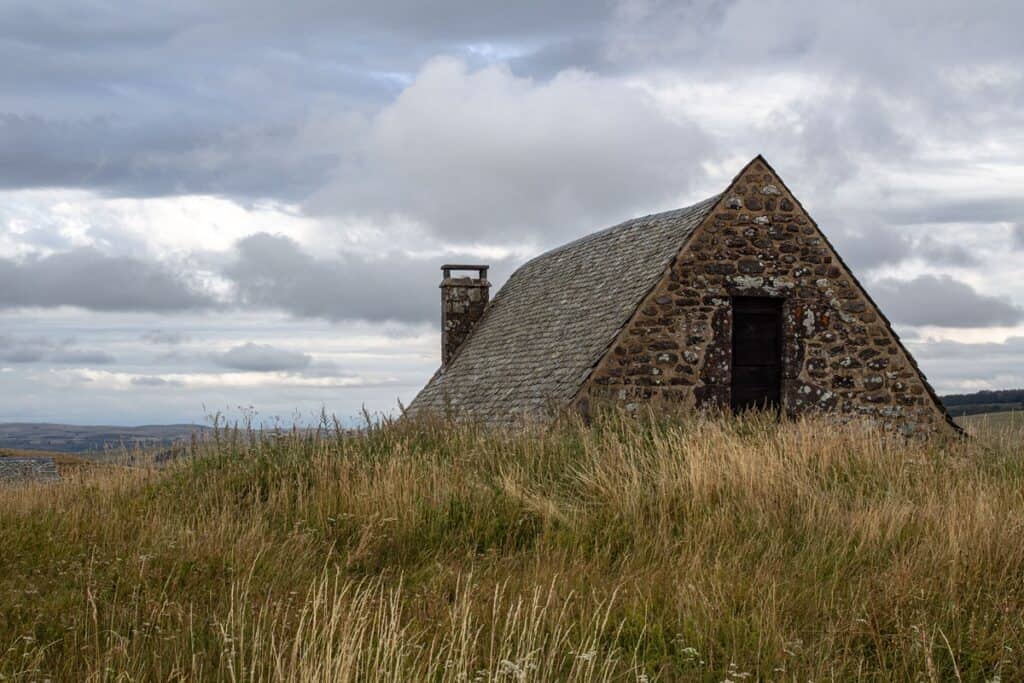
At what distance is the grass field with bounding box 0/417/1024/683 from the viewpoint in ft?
16.3

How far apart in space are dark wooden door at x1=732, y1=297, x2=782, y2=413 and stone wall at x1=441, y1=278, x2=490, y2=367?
9.59 metres

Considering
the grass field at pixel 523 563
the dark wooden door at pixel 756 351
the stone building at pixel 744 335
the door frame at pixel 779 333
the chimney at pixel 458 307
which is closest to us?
the grass field at pixel 523 563

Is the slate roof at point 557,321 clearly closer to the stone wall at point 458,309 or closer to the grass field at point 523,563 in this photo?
the stone wall at point 458,309

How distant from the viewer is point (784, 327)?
605 inches

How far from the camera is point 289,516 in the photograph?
815 cm

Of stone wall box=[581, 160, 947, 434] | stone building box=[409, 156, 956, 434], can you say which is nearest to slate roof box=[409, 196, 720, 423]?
stone building box=[409, 156, 956, 434]

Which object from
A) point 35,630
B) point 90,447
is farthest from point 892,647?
point 90,447

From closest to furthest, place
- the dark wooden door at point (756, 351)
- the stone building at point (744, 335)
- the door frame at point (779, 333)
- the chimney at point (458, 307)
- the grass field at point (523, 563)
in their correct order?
1. the grass field at point (523, 563)
2. the stone building at point (744, 335)
3. the door frame at point (779, 333)
4. the dark wooden door at point (756, 351)
5. the chimney at point (458, 307)

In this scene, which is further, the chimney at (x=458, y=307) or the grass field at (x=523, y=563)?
the chimney at (x=458, y=307)

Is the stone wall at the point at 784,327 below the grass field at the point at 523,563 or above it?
above

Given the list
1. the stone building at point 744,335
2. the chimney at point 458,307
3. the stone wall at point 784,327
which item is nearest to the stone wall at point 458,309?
the chimney at point 458,307

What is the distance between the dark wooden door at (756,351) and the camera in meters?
15.4

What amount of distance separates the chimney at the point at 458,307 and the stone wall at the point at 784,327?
956cm

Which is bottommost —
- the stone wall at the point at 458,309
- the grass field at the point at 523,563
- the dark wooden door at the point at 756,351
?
the grass field at the point at 523,563
